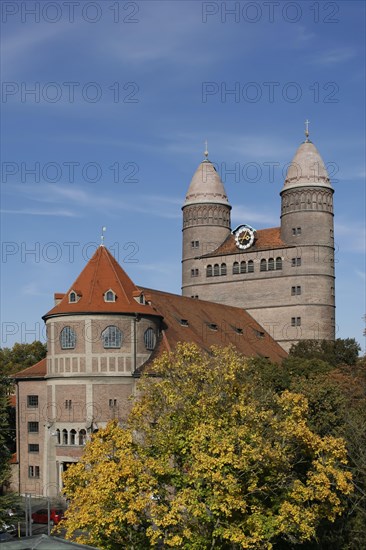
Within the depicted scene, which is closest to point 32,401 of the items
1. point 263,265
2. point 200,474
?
point 263,265

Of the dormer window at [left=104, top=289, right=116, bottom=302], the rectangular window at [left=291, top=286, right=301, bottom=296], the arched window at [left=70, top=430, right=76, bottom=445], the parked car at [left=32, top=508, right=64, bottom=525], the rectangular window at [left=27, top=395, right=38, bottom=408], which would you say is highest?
the rectangular window at [left=291, top=286, right=301, bottom=296]

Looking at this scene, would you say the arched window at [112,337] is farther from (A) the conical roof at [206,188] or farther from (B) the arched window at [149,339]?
(A) the conical roof at [206,188]

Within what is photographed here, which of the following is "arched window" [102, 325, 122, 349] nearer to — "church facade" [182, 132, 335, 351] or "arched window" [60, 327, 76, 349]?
"arched window" [60, 327, 76, 349]

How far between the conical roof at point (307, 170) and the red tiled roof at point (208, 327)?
1626 centimetres

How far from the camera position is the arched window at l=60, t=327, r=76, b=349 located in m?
57.7

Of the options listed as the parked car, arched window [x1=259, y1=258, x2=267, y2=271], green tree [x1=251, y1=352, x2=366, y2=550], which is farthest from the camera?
arched window [x1=259, y1=258, x2=267, y2=271]

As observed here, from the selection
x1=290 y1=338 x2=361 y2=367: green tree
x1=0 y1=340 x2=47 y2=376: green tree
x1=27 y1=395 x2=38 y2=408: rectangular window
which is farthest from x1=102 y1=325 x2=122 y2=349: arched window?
x1=0 y1=340 x2=47 y2=376: green tree

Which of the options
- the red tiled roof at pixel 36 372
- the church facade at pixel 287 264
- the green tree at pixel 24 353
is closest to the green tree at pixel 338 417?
the red tiled roof at pixel 36 372

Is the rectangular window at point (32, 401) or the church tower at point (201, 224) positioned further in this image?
the church tower at point (201, 224)

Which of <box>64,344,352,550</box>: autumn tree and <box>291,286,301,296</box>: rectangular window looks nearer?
<box>64,344,352,550</box>: autumn tree

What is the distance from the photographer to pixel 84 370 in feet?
187

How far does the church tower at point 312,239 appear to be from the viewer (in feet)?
262

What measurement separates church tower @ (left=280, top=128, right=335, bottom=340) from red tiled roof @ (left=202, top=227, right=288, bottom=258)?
1.72 metres

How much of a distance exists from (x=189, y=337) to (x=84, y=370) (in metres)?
11.4
